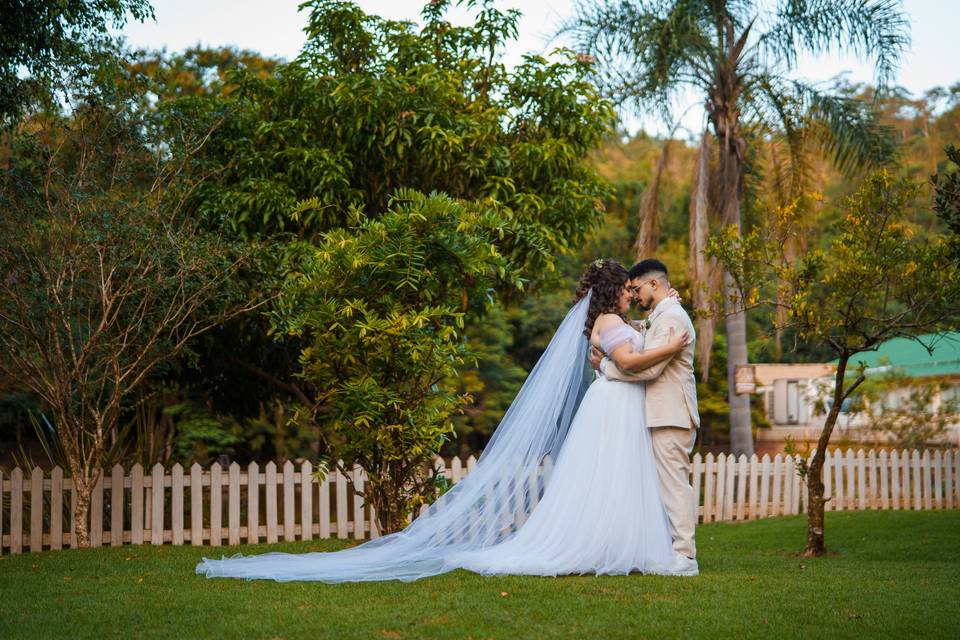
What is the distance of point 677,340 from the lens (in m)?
6.36

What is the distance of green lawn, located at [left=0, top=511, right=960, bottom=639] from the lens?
15.4 ft

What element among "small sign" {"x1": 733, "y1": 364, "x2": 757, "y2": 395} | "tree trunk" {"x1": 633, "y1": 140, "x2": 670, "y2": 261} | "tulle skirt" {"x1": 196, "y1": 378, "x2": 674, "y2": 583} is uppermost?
"tree trunk" {"x1": 633, "y1": 140, "x2": 670, "y2": 261}

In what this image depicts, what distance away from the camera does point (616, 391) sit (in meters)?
6.66

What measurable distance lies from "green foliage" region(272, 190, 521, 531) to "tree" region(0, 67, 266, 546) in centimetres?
167

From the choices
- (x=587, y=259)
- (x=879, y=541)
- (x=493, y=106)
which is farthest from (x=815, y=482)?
→ (x=587, y=259)

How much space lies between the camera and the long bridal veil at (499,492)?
6.60m

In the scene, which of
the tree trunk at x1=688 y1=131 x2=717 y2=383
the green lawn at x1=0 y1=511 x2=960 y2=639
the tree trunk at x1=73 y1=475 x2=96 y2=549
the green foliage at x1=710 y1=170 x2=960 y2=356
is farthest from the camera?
the tree trunk at x1=688 y1=131 x2=717 y2=383

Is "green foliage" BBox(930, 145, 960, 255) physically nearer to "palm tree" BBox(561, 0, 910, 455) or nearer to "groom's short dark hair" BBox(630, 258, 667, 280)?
"groom's short dark hair" BBox(630, 258, 667, 280)

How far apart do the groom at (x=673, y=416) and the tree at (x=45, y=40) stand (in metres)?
5.53

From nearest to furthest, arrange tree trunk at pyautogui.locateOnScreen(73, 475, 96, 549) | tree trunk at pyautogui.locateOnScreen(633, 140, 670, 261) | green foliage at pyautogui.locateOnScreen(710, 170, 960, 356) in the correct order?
green foliage at pyautogui.locateOnScreen(710, 170, 960, 356) → tree trunk at pyautogui.locateOnScreen(73, 475, 96, 549) → tree trunk at pyautogui.locateOnScreen(633, 140, 670, 261)

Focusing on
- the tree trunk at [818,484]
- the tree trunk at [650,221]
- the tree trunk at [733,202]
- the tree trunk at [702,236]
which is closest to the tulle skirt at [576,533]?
the tree trunk at [818,484]

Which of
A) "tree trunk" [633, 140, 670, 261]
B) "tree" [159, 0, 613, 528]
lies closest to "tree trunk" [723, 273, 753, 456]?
"tree trunk" [633, 140, 670, 261]

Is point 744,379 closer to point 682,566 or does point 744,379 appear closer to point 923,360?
point 923,360

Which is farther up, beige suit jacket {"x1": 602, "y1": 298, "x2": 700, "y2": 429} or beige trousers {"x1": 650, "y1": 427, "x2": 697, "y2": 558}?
beige suit jacket {"x1": 602, "y1": 298, "x2": 700, "y2": 429}
